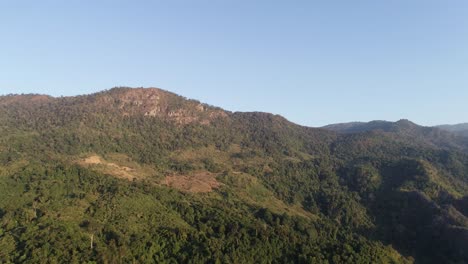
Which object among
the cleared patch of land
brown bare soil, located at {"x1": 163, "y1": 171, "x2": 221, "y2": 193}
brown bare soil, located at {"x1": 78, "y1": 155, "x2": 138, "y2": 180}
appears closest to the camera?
brown bare soil, located at {"x1": 78, "y1": 155, "x2": 138, "y2": 180}

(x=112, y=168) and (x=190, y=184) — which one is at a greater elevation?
(x=112, y=168)

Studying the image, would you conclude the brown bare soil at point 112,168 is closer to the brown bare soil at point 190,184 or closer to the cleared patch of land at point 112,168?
the cleared patch of land at point 112,168

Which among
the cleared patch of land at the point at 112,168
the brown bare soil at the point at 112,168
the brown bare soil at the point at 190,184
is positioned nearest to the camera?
the brown bare soil at the point at 112,168

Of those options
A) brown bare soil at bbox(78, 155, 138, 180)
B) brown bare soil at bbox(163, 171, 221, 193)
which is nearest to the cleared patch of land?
brown bare soil at bbox(78, 155, 138, 180)

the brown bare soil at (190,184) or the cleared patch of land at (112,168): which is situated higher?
the cleared patch of land at (112,168)

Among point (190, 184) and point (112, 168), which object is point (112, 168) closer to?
point (112, 168)

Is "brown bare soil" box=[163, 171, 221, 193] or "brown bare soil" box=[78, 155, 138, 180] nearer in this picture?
"brown bare soil" box=[78, 155, 138, 180]

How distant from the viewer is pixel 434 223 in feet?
576

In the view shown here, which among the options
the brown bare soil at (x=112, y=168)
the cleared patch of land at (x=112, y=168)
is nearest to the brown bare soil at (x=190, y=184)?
the cleared patch of land at (x=112, y=168)

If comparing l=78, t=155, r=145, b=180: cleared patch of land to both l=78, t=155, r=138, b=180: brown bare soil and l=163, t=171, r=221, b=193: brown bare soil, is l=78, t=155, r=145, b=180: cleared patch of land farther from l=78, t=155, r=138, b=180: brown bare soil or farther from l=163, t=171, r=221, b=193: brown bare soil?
l=163, t=171, r=221, b=193: brown bare soil

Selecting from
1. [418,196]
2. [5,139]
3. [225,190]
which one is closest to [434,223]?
[418,196]

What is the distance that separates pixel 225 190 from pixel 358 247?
7821 cm

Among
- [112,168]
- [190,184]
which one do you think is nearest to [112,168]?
[112,168]

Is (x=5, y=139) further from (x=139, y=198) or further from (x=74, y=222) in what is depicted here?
(x=74, y=222)
